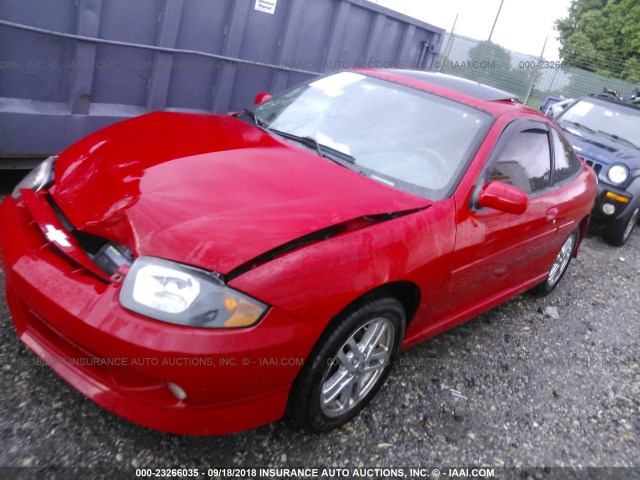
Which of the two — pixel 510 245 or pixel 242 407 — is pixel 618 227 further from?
pixel 242 407

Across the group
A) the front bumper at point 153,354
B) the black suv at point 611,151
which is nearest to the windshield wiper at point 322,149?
the front bumper at point 153,354

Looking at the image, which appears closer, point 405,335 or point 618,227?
point 405,335

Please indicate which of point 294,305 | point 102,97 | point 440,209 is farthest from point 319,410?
point 102,97

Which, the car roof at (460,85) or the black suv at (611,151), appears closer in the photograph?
the car roof at (460,85)

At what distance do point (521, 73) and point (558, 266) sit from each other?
16301 mm

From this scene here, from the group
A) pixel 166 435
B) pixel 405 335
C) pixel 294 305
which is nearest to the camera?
pixel 294 305

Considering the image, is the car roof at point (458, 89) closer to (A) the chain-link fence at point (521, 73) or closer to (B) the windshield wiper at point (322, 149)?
(B) the windshield wiper at point (322, 149)

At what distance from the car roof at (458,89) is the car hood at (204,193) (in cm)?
93

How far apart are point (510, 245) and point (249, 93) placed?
125 inches

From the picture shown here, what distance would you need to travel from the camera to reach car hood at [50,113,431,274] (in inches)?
78.2

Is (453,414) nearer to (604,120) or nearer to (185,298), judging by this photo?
(185,298)

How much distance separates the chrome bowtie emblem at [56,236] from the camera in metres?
2.14

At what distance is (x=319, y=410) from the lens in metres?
2.29

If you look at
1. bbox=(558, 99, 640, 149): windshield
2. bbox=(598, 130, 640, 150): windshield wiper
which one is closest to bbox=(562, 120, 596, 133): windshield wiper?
bbox=(558, 99, 640, 149): windshield
